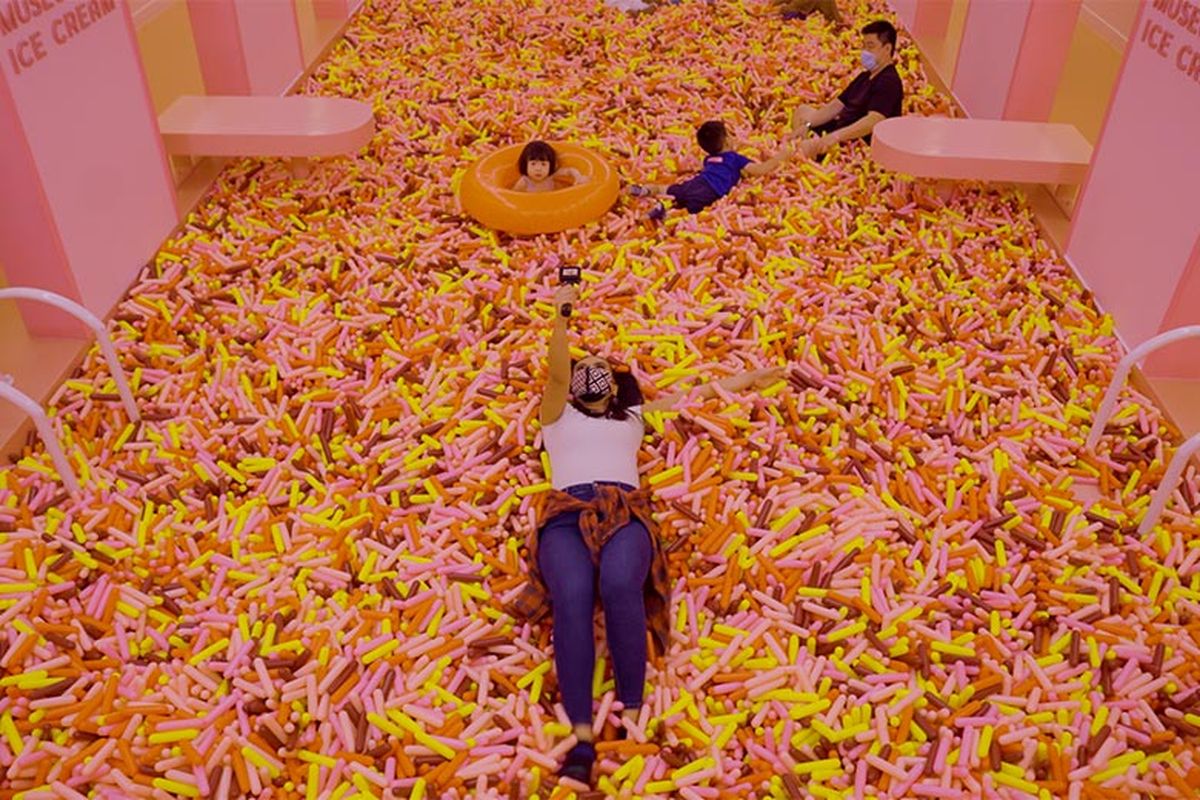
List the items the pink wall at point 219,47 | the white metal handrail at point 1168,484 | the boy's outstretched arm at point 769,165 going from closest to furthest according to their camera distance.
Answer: the white metal handrail at point 1168,484 < the boy's outstretched arm at point 769,165 < the pink wall at point 219,47

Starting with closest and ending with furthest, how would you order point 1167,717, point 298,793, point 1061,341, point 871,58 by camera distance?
point 298,793 < point 1167,717 < point 1061,341 < point 871,58

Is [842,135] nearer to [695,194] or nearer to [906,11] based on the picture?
[695,194]

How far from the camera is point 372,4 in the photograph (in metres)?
8.96

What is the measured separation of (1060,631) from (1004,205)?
3.25 m

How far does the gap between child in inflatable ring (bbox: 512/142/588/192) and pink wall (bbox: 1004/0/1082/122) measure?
282 cm

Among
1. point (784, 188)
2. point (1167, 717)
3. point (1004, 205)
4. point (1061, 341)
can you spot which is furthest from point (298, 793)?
point (1004, 205)

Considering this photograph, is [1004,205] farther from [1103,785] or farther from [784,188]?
[1103,785]

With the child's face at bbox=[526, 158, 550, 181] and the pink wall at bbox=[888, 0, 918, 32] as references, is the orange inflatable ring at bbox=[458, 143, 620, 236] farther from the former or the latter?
the pink wall at bbox=[888, 0, 918, 32]

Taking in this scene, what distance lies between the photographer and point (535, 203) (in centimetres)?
529

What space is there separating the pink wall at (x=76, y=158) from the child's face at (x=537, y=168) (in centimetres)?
202

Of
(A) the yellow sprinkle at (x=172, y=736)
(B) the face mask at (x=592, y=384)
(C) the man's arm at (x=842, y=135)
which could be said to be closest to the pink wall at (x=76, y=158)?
(A) the yellow sprinkle at (x=172, y=736)

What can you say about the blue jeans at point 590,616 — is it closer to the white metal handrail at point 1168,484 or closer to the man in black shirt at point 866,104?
the white metal handrail at point 1168,484

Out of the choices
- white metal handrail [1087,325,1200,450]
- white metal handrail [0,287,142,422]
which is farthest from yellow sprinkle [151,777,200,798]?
white metal handrail [1087,325,1200,450]

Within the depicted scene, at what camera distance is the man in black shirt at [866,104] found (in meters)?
6.25
